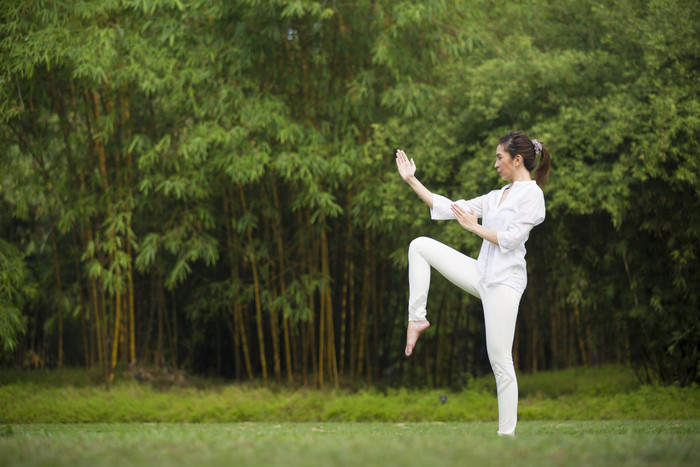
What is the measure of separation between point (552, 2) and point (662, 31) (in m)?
1.51

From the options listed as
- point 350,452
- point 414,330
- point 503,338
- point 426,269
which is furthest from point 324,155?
point 350,452

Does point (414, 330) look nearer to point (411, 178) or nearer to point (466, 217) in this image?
point (466, 217)

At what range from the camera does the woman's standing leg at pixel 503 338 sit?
352cm

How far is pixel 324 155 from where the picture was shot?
812 centimetres

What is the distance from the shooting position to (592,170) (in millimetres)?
7191

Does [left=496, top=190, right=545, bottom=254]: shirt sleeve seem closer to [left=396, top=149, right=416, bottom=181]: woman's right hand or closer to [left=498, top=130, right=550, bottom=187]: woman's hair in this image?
[left=498, top=130, right=550, bottom=187]: woman's hair

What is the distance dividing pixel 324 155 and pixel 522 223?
15.8 feet

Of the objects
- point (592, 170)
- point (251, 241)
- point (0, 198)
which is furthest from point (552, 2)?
point (0, 198)

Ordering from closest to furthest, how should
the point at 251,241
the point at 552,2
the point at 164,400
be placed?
the point at 164,400 → the point at 552,2 → the point at 251,241

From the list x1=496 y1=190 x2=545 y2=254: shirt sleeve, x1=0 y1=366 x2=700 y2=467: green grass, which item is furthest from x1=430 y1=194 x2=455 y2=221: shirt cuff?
x1=0 y1=366 x2=700 y2=467: green grass

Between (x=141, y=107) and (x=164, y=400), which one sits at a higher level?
(x=141, y=107)

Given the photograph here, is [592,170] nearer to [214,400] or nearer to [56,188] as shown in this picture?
[214,400]

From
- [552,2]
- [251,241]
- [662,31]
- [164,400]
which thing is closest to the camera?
[662,31]

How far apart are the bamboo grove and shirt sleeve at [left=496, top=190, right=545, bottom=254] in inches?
143
